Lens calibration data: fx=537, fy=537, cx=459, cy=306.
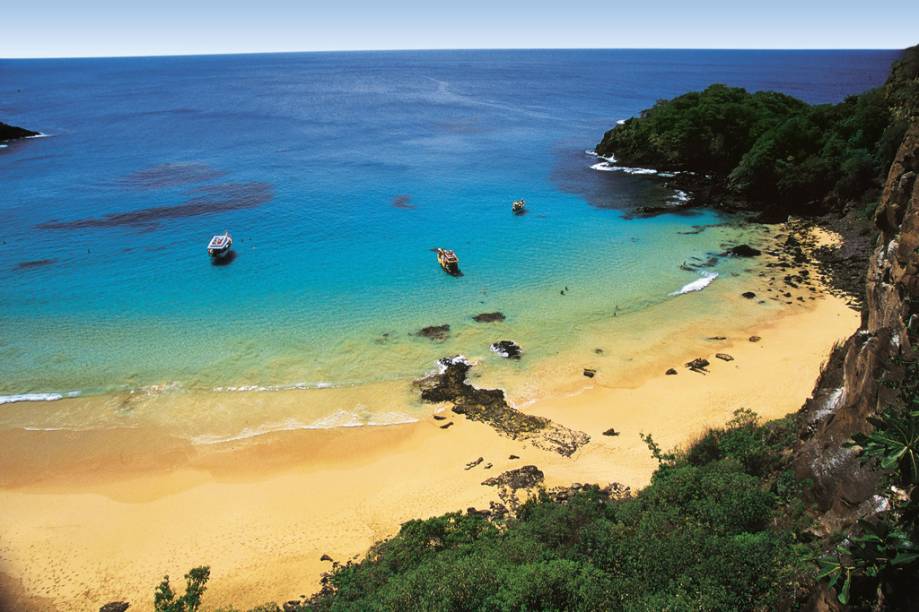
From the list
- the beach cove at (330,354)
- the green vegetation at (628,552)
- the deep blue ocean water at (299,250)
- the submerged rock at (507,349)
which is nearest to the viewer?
the green vegetation at (628,552)

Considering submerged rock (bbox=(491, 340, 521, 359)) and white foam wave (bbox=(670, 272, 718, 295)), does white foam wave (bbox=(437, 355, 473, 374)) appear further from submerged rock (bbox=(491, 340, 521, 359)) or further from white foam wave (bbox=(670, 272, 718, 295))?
white foam wave (bbox=(670, 272, 718, 295))

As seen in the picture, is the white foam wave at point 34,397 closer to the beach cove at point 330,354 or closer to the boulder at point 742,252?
the beach cove at point 330,354

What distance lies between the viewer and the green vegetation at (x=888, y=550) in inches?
389

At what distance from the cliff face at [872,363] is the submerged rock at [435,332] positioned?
75.2 ft

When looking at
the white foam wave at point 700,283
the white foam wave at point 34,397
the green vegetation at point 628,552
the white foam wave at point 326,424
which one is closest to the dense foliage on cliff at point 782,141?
the white foam wave at point 700,283

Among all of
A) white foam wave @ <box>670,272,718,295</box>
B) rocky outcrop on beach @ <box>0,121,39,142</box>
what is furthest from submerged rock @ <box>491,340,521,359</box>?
rocky outcrop on beach @ <box>0,121,39,142</box>

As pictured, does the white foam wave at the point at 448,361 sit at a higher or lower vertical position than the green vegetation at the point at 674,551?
lower

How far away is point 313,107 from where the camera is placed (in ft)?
497

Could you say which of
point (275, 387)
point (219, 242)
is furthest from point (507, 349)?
point (219, 242)

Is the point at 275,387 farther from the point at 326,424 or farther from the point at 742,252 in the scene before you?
the point at 742,252

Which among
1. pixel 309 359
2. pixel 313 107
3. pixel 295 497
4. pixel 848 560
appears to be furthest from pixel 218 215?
pixel 313 107

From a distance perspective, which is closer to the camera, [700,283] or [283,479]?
[283,479]

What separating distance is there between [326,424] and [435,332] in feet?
36.9

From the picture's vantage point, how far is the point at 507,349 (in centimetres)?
3597
